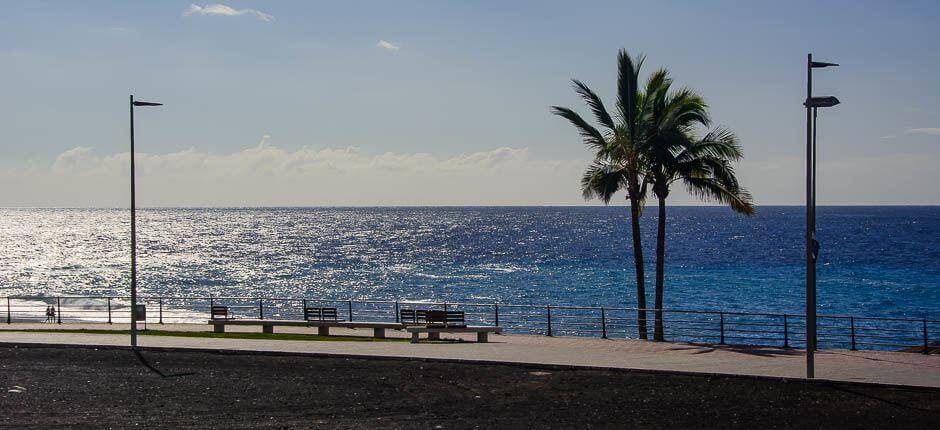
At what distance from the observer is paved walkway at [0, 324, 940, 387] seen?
1984 cm

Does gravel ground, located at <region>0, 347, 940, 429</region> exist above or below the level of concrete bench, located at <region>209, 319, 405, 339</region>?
above

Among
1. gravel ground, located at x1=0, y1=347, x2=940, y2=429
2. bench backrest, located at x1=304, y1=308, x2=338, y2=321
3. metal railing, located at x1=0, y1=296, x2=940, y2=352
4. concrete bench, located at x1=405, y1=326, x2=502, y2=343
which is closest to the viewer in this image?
gravel ground, located at x1=0, y1=347, x2=940, y2=429

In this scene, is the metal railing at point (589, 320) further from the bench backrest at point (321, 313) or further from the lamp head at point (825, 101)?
the lamp head at point (825, 101)

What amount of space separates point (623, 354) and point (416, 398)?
7.33m

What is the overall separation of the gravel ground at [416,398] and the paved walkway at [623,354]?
3.06 feet

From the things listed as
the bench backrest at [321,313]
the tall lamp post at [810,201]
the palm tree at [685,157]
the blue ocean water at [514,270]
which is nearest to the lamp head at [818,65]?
the tall lamp post at [810,201]

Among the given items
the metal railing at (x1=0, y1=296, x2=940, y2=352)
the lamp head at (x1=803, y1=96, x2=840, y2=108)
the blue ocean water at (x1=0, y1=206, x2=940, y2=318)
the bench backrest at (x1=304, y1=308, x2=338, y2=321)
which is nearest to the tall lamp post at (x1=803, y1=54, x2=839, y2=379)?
the lamp head at (x1=803, y1=96, x2=840, y2=108)

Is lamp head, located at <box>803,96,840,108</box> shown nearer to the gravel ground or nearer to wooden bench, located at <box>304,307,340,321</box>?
the gravel ground

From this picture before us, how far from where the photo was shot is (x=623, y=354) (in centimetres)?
2289

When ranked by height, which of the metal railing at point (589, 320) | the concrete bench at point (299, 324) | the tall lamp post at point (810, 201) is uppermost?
the tall lamp post at point (810, 201)

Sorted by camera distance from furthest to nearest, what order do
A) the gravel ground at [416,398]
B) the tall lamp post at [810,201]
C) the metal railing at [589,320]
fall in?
the metal railing at [589,320] → the tall lamp post at [810,201] → the gravel ground at [416,398]

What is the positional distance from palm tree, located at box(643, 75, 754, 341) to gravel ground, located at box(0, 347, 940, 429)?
952cm

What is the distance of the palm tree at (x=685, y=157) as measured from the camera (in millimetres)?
27797

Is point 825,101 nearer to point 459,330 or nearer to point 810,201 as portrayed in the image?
point 810,201
